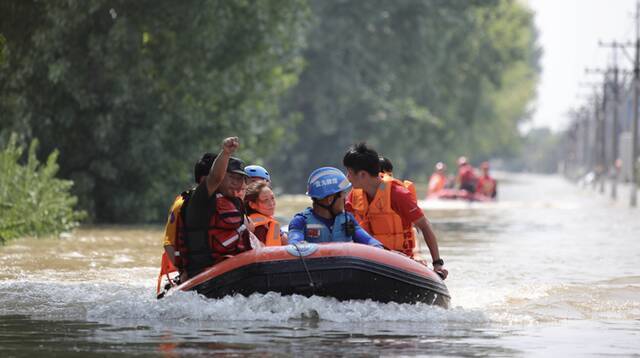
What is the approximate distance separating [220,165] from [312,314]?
1825 millimetres

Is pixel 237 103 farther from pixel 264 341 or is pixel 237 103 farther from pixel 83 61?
pixel 264 341

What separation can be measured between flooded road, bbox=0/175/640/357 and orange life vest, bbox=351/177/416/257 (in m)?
0.89

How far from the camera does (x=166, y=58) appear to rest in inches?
1326

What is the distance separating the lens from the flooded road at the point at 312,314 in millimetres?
11523

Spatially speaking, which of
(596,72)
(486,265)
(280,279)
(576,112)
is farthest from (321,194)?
(576,112)

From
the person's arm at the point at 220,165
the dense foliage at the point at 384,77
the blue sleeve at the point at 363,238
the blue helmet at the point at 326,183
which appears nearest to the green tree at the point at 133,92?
the blue sleeve at the point at 363,238

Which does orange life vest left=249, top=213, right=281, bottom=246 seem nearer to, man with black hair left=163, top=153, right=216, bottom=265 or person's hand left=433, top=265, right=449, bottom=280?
man with black hair left=163, top=153, right=216, bottom=265

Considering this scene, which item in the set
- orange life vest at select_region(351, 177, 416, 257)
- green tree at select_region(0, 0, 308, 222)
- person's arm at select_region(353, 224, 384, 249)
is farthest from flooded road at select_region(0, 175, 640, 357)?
green tree at select_region(0, 0, 308, 222)

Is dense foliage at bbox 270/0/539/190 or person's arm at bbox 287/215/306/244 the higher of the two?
dense foliage at bbox 270/0/539/190

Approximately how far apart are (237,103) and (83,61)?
5672 mm

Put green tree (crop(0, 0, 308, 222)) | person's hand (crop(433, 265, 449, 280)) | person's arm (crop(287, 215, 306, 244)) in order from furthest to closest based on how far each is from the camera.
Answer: green tree (crop(0, 0, 308, 222)) < person's hand (crop(433, 265, 449, 280)) < person's arm (crop(287, 215, 306, 244))

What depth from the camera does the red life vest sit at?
13055mm

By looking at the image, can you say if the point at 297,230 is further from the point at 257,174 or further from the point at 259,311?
the point at 257,174

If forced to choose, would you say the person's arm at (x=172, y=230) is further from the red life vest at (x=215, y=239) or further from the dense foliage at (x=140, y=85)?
the dense foliage at (x=140, y=85)
